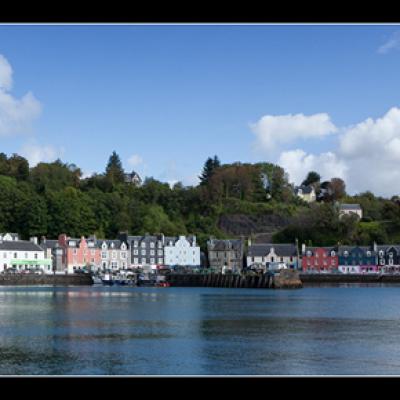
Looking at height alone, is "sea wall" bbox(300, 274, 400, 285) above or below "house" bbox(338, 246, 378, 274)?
below

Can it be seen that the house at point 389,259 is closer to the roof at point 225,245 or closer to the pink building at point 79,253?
the roof at point 225,245

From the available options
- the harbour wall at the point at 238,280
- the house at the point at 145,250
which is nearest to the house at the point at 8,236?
the house at the point at 145,250

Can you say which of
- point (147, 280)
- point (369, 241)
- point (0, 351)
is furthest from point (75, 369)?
point (369, 241)

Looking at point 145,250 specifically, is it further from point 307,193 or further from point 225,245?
point 307,193

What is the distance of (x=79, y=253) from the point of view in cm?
9500

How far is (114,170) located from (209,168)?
17.3 meters

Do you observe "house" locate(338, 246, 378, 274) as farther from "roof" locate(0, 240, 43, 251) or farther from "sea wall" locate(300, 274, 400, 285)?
"roof" locate(0, 240, 43, 251)

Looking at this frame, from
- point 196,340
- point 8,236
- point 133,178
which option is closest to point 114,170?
point 133,178

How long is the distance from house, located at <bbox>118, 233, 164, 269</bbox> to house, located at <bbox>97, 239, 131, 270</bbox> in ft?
2.28

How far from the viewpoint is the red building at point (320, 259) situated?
98000mm

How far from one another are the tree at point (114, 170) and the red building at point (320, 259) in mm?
36311

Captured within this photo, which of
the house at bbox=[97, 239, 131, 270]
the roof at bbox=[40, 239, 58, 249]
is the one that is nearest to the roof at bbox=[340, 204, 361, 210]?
the house at bbox=[97, 239, 131, 270]

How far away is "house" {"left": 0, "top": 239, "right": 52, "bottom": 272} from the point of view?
89062mm
